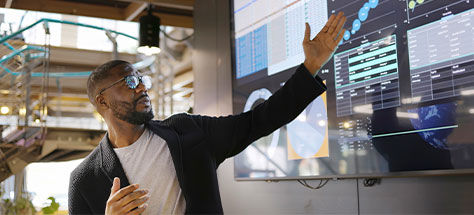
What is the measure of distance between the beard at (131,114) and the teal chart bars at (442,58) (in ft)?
3.32

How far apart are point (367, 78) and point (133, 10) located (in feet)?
10.7

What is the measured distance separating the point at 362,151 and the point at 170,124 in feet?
2.59

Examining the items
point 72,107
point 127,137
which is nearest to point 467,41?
point 127,137

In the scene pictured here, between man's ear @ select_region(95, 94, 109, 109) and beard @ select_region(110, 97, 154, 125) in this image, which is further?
man's ear @ select_region(95, 94, 109, 109)

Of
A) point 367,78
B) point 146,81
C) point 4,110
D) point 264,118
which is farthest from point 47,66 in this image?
point 367,78

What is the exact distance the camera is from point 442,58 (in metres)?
1.59

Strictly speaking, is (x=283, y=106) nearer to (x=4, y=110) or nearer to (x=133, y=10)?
(x=133, y=10)

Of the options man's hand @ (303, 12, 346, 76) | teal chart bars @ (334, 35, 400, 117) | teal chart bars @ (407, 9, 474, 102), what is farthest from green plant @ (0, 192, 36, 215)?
teal chart bars @ (407, 9, 474, 102)

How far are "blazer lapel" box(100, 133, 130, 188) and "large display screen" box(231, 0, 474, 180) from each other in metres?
0.89

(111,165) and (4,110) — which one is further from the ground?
(4,110)

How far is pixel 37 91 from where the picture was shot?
5176 mm

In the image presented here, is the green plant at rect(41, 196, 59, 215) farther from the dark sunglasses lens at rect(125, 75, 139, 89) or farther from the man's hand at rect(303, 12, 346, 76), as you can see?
the man's hand at rect(303, 12, 346, 76)

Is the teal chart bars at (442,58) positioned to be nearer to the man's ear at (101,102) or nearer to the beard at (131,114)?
the beard at (131,114)

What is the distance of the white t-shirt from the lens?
1790 mm
